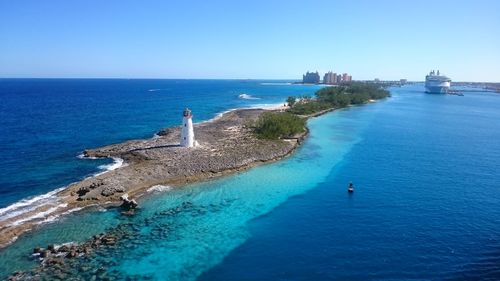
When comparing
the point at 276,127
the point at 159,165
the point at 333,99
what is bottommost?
the point at 159,165

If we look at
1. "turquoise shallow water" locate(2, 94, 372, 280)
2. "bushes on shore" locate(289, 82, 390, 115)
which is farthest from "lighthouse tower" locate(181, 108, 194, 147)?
"bushes on shore" locate(289, 82, 390, 115)

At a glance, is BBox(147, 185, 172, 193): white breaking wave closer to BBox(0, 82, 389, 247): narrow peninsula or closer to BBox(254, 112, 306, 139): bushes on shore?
BBox(0, 82, 389, 247): narrow peninsula

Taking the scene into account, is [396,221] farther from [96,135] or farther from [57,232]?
[96,135]

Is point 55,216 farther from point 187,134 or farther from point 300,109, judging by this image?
point 300,109

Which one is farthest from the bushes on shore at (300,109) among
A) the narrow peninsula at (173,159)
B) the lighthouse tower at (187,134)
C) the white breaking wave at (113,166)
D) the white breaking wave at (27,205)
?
the white breaking wave at (27,205)

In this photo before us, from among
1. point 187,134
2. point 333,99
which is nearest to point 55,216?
point 187,134
